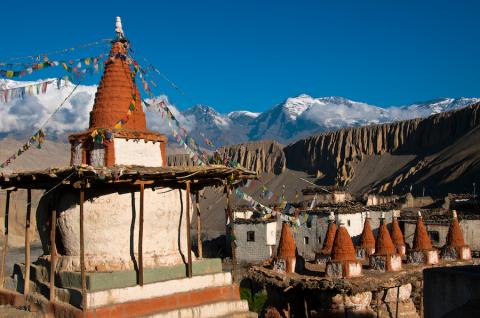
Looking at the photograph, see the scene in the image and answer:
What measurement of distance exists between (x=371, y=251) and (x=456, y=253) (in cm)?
356

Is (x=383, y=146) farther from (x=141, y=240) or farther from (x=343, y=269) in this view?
(x=141, y=240)

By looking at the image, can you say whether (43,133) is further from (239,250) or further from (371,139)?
(371,139)

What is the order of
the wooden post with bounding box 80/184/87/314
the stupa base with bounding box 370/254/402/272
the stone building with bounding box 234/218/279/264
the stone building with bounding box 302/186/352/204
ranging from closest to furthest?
the wooden post with bounding box 80/184/87/314 → the stupa base with bounding box 370/254/402/272 → the stone building with bounding box 234/218/279/264 → the stone building with bounding box 302/186/352/204

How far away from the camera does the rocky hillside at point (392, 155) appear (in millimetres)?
72500

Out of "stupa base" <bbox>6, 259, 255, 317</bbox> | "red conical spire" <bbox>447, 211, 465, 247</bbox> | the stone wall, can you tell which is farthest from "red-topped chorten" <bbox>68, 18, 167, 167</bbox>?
the stone wall

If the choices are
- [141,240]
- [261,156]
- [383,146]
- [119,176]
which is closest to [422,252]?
[141,240]

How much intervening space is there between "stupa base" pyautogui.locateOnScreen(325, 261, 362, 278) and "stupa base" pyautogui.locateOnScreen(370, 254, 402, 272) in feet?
5.77

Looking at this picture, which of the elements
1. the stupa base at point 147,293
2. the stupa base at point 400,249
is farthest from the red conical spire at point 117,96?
the stupa base at point 400,249

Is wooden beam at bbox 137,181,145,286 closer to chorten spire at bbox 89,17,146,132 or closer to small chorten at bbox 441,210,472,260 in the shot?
chorten spire at bbox 89,17,146,132

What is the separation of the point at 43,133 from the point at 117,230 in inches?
129

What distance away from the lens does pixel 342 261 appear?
19781 mm

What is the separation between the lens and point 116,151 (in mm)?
9859

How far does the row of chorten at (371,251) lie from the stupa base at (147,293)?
10.4 m

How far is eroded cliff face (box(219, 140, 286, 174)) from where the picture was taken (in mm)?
118688
